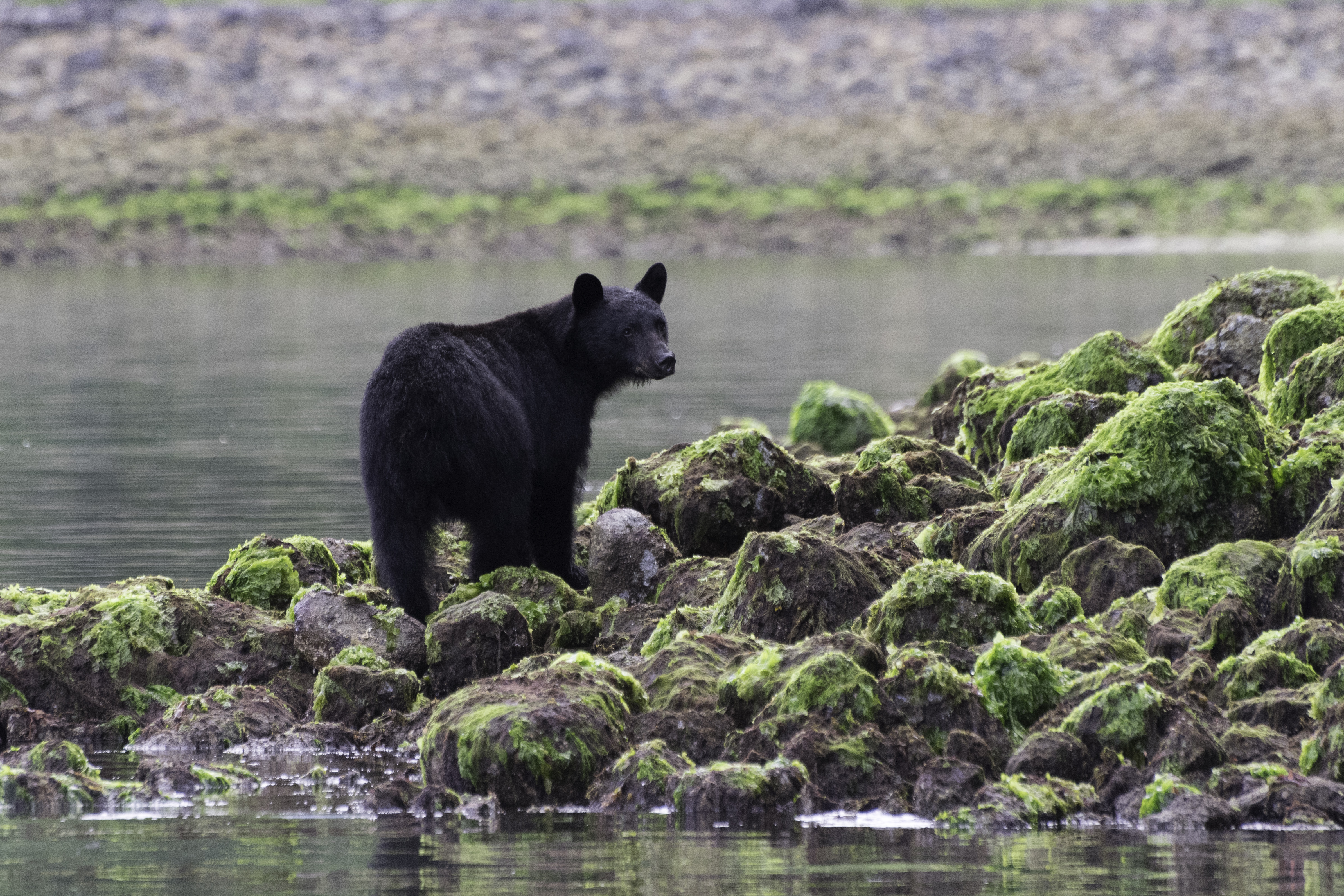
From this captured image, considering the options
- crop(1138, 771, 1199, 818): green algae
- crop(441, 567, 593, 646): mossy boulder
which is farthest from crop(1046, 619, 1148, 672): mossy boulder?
crop(441, 567, 593, 646): mossy boulder

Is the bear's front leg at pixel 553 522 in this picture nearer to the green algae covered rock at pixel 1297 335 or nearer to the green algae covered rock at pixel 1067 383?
the green algae covered rock at pixel 1067 383

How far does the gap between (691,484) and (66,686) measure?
390 centimetres

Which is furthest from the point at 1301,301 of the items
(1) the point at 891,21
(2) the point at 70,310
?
(1) the point at 891,21

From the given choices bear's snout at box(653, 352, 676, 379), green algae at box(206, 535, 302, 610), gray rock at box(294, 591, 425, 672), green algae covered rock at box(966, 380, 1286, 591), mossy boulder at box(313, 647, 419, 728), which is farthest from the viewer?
bear's snout at box(653, 352, 676, 379)

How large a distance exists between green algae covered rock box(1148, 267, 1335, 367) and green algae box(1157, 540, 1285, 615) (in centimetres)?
449

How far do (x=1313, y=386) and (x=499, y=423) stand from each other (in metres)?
5.08

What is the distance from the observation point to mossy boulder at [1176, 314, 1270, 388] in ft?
44.3

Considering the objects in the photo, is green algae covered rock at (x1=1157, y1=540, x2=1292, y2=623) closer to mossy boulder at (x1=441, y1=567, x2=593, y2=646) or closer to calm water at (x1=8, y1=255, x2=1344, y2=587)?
mossy boulder at (x1=441, y1=567, x2=593, y2=646)

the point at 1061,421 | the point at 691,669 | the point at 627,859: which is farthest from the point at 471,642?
the point at 1061,421

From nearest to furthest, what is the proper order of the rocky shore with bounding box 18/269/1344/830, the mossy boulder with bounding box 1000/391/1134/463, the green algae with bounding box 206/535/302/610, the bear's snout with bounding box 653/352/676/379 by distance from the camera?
→ the rocky shore with bounding box 18/269/1344/830
the green algae with bounding box 206/535/302/610
the bear's snout with bounding box 653/352/676/379
the mossy boulder with bounding box 1000/391/1134/463

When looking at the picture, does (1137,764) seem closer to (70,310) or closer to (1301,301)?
(1301,301)

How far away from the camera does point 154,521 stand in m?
16.8

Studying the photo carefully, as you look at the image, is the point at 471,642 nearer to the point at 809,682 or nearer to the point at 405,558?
the point at 405,558

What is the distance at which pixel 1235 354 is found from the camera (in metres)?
13.6
